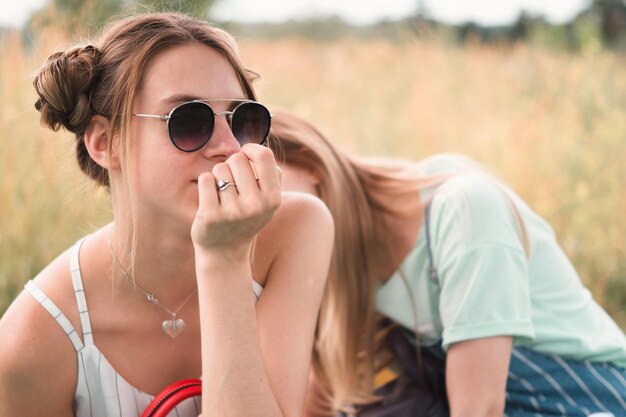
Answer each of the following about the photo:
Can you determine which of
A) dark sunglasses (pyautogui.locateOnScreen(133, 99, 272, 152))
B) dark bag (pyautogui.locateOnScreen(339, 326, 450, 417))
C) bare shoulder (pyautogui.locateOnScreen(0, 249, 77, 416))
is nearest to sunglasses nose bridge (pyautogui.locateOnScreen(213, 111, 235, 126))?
dark sunglasses (pyautogui.locateOnScreen(133, 99, 272, 152))

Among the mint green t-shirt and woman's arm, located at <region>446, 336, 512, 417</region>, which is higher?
the mint green t-shirt

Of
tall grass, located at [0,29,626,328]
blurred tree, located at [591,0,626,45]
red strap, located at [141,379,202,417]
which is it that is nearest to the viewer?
red strap, located at [141,379,202,417]

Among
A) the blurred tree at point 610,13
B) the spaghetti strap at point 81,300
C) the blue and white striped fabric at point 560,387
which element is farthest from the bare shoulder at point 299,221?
the blurred tree at point 610,13

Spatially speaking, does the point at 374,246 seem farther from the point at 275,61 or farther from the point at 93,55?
the point at 275,61

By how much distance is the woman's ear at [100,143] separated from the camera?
2.05m

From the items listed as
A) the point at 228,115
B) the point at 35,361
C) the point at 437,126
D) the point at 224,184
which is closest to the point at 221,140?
the point at 228,115

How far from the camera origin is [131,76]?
195 cm

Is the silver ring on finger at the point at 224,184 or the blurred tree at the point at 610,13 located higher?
the blurred tree at the point at 610,13

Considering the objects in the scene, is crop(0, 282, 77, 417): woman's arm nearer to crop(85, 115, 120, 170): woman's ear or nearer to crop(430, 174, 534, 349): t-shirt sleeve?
crop(85, 115, 120, 170): woman's ear

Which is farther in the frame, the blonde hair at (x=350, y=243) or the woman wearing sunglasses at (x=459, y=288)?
the blonde hair at (x=350, y=243)

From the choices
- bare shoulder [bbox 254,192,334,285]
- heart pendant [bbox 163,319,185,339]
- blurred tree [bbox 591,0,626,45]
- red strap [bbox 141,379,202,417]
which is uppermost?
blurred tree [bbox 591,0,626,45]

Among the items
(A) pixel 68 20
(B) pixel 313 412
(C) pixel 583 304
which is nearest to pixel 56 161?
(A) pixel 68 20

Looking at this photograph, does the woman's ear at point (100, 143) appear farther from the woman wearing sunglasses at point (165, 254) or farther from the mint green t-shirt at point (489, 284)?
the mint green t-shirt at point (489, 284)

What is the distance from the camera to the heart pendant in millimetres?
2203
